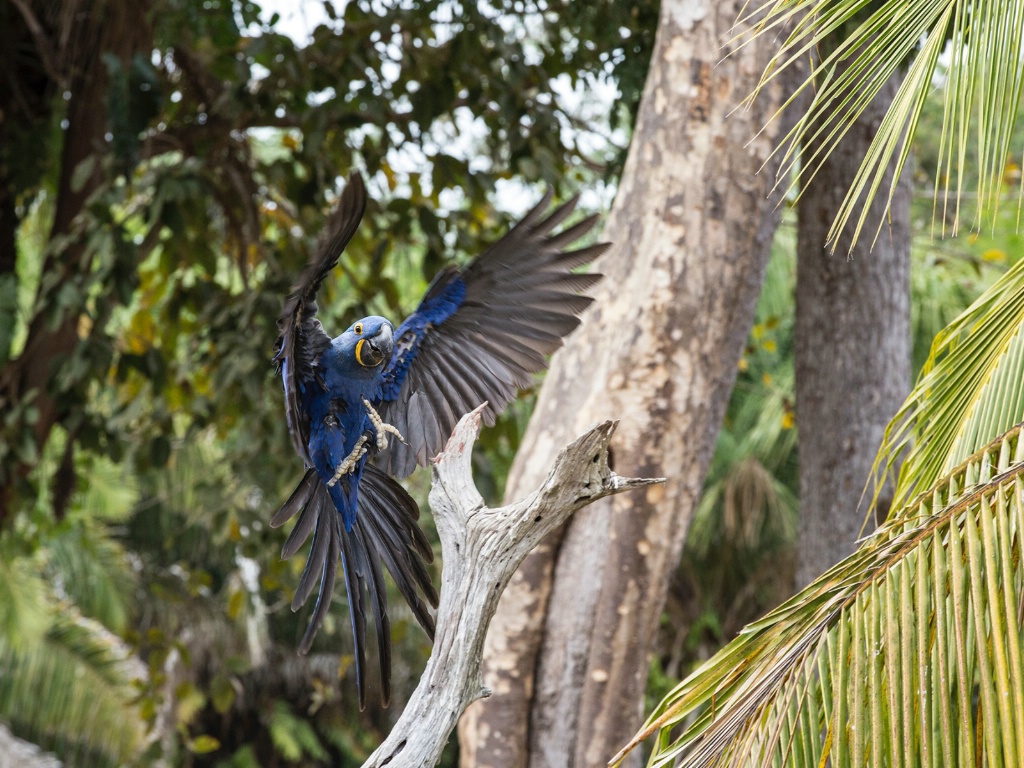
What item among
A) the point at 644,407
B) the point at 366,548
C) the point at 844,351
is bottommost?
the point at 366,548

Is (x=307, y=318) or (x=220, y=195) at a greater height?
(x=220, y=195)

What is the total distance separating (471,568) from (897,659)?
23.3 inches

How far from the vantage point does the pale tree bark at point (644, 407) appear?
2971mm

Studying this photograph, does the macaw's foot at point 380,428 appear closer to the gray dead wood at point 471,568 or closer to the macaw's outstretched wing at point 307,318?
the macaw's outstretched wing at point 307,318

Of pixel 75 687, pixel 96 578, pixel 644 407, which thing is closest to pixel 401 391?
pixel 644 407

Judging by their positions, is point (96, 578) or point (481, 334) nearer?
point (481, 334)

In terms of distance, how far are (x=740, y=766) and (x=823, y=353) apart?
257 centimetres

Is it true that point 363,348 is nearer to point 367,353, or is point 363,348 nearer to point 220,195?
point 367,353

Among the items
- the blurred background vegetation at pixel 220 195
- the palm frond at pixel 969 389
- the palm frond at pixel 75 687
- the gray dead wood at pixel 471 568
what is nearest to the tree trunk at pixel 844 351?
the blurred background vegetation at pixel 220 195

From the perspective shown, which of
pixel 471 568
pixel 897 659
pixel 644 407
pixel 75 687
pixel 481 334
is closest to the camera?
pixel 897 659

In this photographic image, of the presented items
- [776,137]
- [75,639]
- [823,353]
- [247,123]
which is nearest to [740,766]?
[776,137]

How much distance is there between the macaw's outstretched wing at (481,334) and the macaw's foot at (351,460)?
0.10 metres

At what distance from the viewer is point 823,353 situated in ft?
12.5

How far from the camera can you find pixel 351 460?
6.46ft
